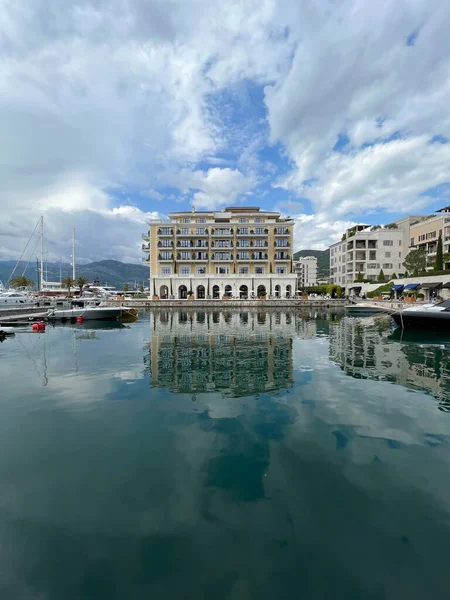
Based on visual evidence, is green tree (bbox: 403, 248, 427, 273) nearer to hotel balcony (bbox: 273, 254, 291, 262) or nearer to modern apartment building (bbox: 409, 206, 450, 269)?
modern apartment building (bbox: 409, 206, 450, 269)

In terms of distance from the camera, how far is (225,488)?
5844 mm

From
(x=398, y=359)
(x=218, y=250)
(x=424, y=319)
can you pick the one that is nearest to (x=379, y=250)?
(x=218, y=250)

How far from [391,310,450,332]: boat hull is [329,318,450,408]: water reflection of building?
2.96 m

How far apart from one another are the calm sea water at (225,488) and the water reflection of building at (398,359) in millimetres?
420

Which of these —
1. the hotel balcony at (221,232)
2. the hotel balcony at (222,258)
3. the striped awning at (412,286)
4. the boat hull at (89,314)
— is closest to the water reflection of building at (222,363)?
the boat hull at (89,314)

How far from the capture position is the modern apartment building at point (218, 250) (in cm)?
6956

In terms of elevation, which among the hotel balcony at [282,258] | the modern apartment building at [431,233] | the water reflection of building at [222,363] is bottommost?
the water reflection of building at [222,363]

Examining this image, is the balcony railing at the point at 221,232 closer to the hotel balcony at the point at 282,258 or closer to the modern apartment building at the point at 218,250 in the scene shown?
the modern apartment building at the point at 218,250

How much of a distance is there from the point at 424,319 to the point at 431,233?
5257 centimetres

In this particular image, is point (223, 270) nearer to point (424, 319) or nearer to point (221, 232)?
point (221, 232)

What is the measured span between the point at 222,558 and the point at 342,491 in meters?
2.55

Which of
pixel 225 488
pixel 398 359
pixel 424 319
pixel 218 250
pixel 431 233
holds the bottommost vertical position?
pixel 225 488

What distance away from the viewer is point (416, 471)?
6426 millimetres

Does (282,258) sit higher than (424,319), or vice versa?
(282,258)
